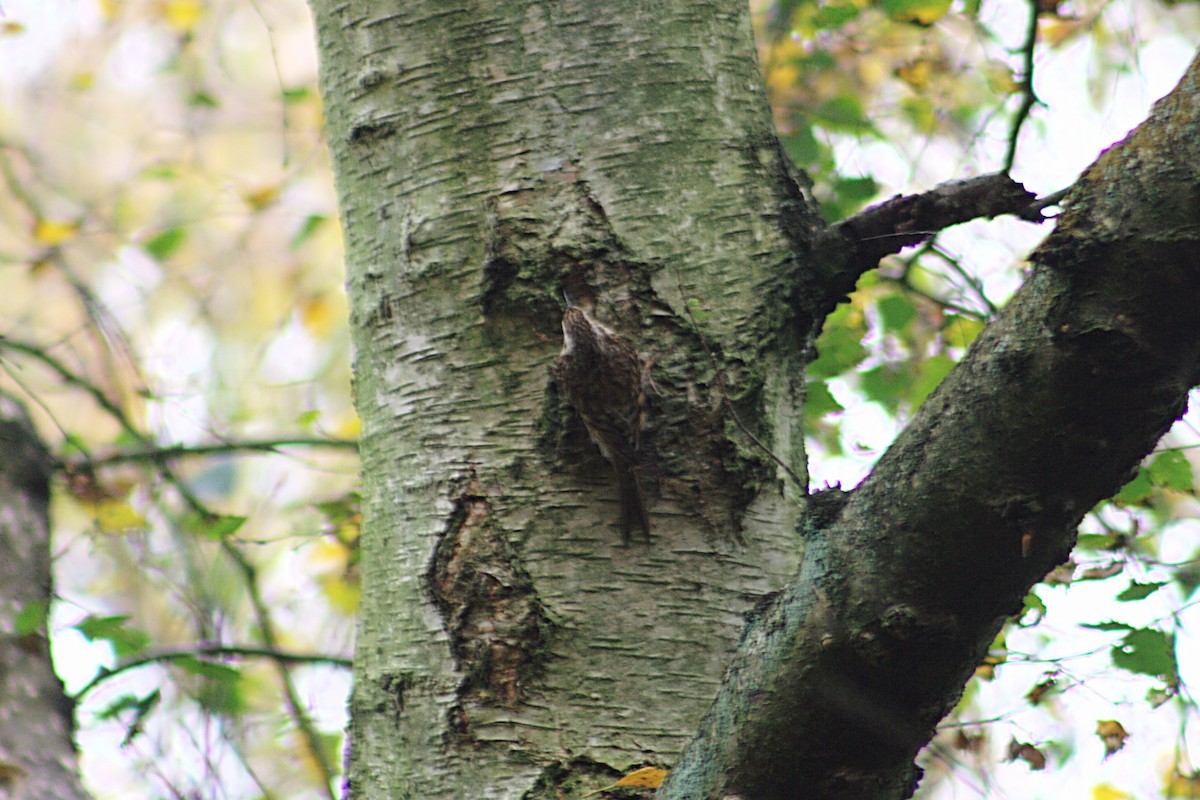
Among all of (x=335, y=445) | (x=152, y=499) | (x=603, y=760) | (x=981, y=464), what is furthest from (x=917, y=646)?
(x=152, y=499)

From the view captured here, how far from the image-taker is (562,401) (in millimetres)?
1505

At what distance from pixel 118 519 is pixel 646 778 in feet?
7.97

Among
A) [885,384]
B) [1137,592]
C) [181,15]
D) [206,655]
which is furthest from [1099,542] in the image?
[181,15]

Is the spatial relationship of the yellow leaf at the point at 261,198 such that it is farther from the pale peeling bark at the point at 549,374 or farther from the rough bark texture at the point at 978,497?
the rough bark texture at the point at 978,497

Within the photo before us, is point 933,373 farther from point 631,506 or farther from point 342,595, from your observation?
point 342,595

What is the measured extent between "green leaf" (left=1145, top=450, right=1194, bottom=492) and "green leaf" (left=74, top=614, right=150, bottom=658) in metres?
2.25

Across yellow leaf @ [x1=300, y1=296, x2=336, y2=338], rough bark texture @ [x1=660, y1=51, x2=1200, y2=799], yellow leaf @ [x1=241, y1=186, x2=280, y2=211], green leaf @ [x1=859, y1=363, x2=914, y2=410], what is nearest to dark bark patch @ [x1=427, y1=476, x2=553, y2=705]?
rough bark texture @ [x1=660, y1=51, x2=1200, y2=799]

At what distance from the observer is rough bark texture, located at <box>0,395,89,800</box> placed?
2.39 metres

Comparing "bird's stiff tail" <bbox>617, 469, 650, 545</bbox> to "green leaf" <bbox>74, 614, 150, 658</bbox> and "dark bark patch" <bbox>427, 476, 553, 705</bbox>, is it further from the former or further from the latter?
"green leaf" <bbox>74, 614, 150, 658</bbox>

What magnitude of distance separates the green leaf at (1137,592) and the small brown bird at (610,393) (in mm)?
1152

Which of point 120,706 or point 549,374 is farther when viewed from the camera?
point 120,706

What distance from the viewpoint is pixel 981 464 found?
0.98 meters

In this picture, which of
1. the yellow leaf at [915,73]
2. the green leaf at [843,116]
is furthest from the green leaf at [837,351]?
the yellow leaf at [915,73]

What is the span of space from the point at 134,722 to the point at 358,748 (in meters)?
1.28
